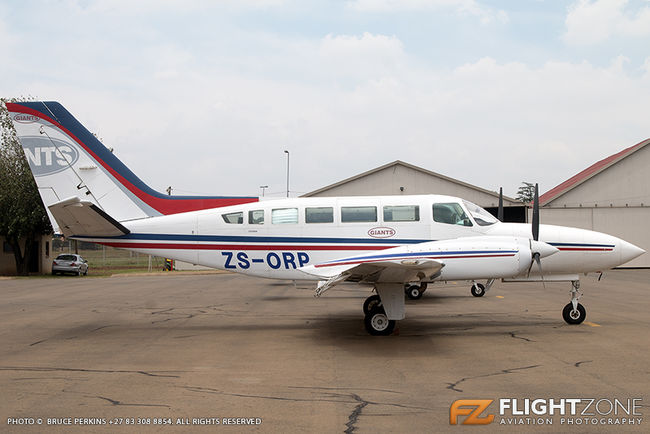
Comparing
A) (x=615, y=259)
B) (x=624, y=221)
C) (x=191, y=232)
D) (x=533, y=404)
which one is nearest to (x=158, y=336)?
(x=191, y=232)

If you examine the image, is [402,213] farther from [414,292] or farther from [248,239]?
[414,292]

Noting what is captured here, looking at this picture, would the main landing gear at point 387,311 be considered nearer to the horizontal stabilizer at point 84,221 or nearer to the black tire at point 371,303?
the black tire at point 371,303

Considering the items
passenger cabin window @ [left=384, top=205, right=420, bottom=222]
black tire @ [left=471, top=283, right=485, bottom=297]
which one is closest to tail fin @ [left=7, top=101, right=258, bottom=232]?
passenger cabin window @ [left=384, top=205, right=420, bottom=222]

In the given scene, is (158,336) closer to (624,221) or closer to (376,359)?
(376,359)

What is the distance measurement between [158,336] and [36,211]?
93.8ft

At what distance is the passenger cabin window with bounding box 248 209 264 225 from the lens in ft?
39.3

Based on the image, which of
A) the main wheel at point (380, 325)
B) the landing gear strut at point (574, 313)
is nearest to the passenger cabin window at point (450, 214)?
the main wheel at point (380, 325)

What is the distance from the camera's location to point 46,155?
12.5m

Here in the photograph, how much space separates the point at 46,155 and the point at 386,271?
846cm

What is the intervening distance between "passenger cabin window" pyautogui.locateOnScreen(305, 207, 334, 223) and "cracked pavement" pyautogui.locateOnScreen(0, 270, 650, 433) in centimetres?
242

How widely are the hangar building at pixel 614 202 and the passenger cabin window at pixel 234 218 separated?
28.4 meters

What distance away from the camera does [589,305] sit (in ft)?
50.4

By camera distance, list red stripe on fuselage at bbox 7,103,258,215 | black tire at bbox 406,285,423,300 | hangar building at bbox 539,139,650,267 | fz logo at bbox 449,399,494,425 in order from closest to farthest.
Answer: fz logo at bbox 449,399,494,425 → red stripe on fuselage at bbox 7,103,258,215 → black tire at bbox 406,285,423,300 → hangar building at bbox 539,139,650,267

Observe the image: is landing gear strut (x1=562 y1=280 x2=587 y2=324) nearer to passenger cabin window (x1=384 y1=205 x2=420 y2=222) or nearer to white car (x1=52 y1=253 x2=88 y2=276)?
passenger cabin window (x1=384 y1=205 x2=420 y2=222)
